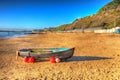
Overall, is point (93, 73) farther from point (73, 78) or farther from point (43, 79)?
point (43, 79)

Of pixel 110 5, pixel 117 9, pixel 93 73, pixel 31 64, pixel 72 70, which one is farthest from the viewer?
pixel 110 5

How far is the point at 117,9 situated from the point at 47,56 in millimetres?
129666

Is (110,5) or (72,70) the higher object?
(110,5)

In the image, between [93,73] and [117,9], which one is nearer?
[93,73]

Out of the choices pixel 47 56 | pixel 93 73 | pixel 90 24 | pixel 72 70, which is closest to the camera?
pixel 93 73

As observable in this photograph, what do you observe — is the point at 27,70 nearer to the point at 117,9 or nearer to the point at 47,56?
the point at 47,56

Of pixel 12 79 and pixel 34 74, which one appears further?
pixel 34 74

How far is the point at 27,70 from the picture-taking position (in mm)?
10492

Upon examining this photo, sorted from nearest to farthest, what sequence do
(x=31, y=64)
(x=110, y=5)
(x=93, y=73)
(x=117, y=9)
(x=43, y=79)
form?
(x=43, y=79), (x=93, y=73), (x=31, y=64), (x=117, y=9), (x=110, y=5)

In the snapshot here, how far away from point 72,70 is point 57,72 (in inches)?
40.7

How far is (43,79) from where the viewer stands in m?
8.50

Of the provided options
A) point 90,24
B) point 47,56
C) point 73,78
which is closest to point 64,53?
point 47,56

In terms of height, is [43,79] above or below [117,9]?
below

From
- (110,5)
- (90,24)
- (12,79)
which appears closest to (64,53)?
(12,79)
